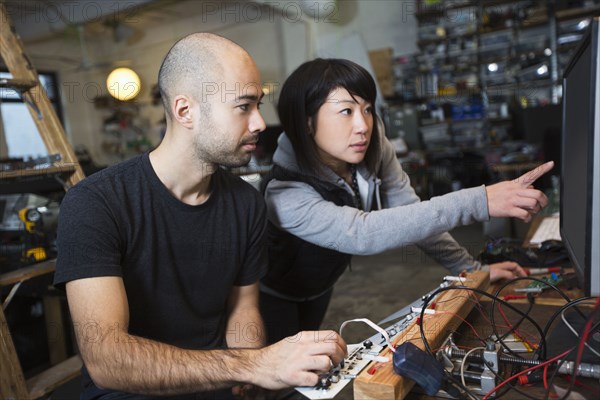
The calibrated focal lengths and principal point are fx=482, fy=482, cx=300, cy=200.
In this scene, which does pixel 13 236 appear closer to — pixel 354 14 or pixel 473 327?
pixel 473 327

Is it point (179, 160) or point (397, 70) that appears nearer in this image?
point (179, 160)

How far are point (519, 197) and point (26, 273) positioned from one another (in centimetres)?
155

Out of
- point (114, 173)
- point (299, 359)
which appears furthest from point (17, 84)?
point (299, 359)

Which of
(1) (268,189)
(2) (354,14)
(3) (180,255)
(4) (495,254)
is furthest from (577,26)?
(3) (180,255)

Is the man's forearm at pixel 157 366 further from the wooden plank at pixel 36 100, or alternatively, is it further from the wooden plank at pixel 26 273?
the wooden plank at pixel 36 100

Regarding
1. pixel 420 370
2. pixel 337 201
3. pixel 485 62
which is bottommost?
pixel 420 370

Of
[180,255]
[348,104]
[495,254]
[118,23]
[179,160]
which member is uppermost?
[118,23]

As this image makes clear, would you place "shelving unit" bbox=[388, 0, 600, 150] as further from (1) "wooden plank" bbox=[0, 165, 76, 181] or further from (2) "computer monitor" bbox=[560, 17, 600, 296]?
(2) "computer monitor" bbox=[560, 17, 600, 296]

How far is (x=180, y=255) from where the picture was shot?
3.84 feet

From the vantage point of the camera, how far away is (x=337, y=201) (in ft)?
4.70

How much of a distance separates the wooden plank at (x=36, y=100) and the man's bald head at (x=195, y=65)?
2.53ft

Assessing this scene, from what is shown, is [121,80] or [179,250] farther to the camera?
[121,80]

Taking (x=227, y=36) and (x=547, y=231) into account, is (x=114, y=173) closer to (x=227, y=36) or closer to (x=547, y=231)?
(x=547, y=231)

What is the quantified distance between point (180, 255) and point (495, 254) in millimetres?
944
